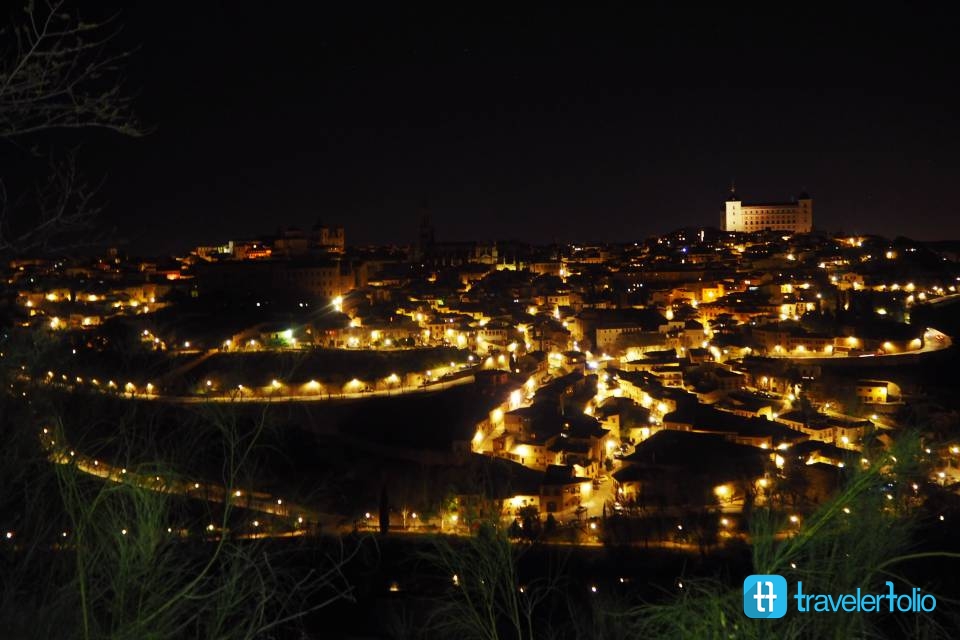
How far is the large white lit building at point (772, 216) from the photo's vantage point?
44719 mm

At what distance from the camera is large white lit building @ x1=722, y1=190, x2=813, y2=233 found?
44.7 meters

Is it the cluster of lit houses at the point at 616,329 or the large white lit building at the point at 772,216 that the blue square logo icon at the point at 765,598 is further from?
the large white lit building at the point at 772,216

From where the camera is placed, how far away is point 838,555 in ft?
9.63

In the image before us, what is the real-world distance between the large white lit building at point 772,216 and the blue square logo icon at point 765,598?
44482mm

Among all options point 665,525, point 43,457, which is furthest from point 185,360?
point 43,457

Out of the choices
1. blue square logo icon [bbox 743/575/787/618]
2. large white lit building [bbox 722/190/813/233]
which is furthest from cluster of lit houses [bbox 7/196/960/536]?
large white lit building [bbox 722/190/813/233]

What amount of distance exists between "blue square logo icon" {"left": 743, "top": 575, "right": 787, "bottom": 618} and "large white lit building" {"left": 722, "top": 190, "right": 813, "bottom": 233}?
A: 146 ft

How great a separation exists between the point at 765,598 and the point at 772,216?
46.6m

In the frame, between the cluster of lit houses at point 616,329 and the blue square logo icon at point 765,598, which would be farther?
the cluster of lit houses at point 616,329

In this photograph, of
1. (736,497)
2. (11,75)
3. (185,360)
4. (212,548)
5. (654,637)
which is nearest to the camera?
(11,75)

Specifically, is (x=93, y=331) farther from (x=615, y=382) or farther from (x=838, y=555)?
(x=838, y=555)

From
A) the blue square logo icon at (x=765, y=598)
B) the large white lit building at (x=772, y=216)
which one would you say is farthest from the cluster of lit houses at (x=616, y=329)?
the large white lit building at (x=772, y=216)

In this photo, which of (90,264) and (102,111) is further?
(90,264)

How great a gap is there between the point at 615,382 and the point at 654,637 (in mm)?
15382
